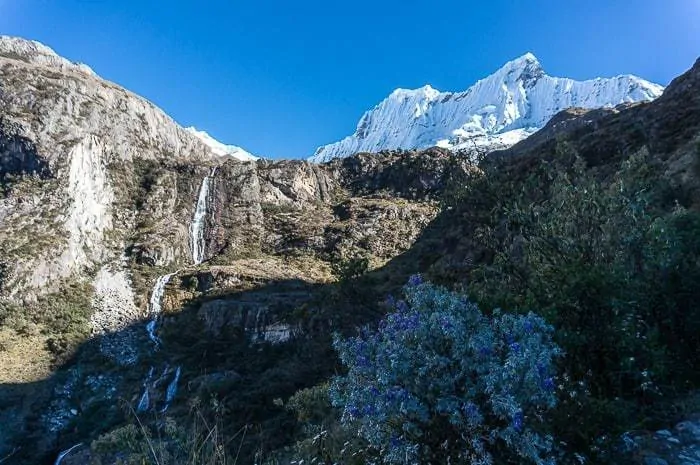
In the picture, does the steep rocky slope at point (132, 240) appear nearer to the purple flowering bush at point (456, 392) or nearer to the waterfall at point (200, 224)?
the waterfall at point (200, 224)

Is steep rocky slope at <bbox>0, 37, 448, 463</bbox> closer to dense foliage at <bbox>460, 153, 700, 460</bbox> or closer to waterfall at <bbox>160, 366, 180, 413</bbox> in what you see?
waterfall at <bbox>160, 366, 180, 413</bbox>

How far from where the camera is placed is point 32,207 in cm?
7325

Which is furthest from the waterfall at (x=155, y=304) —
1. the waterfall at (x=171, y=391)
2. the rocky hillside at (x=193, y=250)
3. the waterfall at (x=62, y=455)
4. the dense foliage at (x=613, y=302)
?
the dense foliage at (x=613, y=302)

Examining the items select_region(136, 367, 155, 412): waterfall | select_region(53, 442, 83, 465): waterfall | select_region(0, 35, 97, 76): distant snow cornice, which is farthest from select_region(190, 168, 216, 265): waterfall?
select_region(0, 35, 97, 76): distant snow cornice

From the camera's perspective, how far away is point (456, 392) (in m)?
5.14

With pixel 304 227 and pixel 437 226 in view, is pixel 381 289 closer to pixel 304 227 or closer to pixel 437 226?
pixel 437 226

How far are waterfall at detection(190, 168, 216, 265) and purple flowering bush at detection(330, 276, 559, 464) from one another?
83.6 meters

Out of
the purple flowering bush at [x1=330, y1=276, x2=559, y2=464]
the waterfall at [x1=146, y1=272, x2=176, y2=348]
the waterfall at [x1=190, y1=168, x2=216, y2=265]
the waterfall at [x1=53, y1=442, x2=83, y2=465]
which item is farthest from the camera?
the waterfall at [x1=190, y1=168, x2=216, y2=265]

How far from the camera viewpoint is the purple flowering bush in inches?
190

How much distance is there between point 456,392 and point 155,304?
69605 mm

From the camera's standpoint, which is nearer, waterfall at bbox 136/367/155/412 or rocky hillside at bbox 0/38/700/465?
rocky hillside at bbox 0/38/700/465

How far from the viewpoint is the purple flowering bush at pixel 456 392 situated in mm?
4828

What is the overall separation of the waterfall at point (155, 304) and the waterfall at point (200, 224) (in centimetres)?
1085

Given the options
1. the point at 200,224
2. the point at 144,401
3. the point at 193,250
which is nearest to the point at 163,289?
the point at 193,250
